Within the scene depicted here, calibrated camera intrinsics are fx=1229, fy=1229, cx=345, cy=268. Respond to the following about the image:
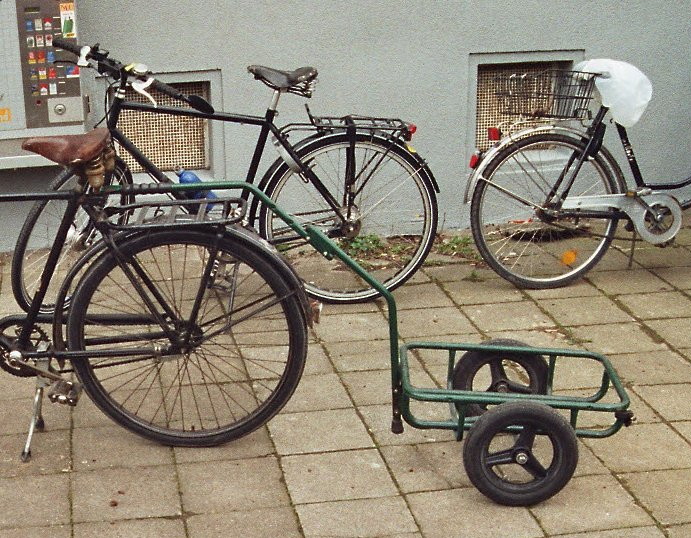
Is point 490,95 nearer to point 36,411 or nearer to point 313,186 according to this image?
point 313,186

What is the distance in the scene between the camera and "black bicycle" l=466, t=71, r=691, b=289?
6.10 m

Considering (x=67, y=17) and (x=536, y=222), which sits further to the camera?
(x=536, y=222)

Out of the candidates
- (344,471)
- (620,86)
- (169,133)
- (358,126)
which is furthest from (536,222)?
(344,471)

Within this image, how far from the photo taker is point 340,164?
20.2 feet

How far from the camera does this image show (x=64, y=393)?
4418 mm

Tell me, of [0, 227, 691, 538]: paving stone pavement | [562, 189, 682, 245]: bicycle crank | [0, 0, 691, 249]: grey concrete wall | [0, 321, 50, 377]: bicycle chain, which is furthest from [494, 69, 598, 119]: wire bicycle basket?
[0, 321, 50, 377]: bicycle chain

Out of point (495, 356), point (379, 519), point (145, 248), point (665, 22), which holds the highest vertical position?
point (665, 22)

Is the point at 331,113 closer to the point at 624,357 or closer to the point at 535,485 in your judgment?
the point at 624,357

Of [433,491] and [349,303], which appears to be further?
[349,303]

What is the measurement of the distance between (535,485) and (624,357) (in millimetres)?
1471

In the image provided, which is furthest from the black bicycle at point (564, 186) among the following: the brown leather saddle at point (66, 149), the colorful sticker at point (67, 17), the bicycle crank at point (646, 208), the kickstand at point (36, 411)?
the kickstand at point (36, 411)

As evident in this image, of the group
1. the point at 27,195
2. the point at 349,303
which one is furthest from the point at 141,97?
the point at 27,195

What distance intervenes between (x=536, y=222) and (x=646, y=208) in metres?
0.62

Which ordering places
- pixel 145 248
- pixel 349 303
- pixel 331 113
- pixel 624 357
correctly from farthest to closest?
pixel 331 113 → pixel 349 303 → pixel 624 357 → pixel 145 248
